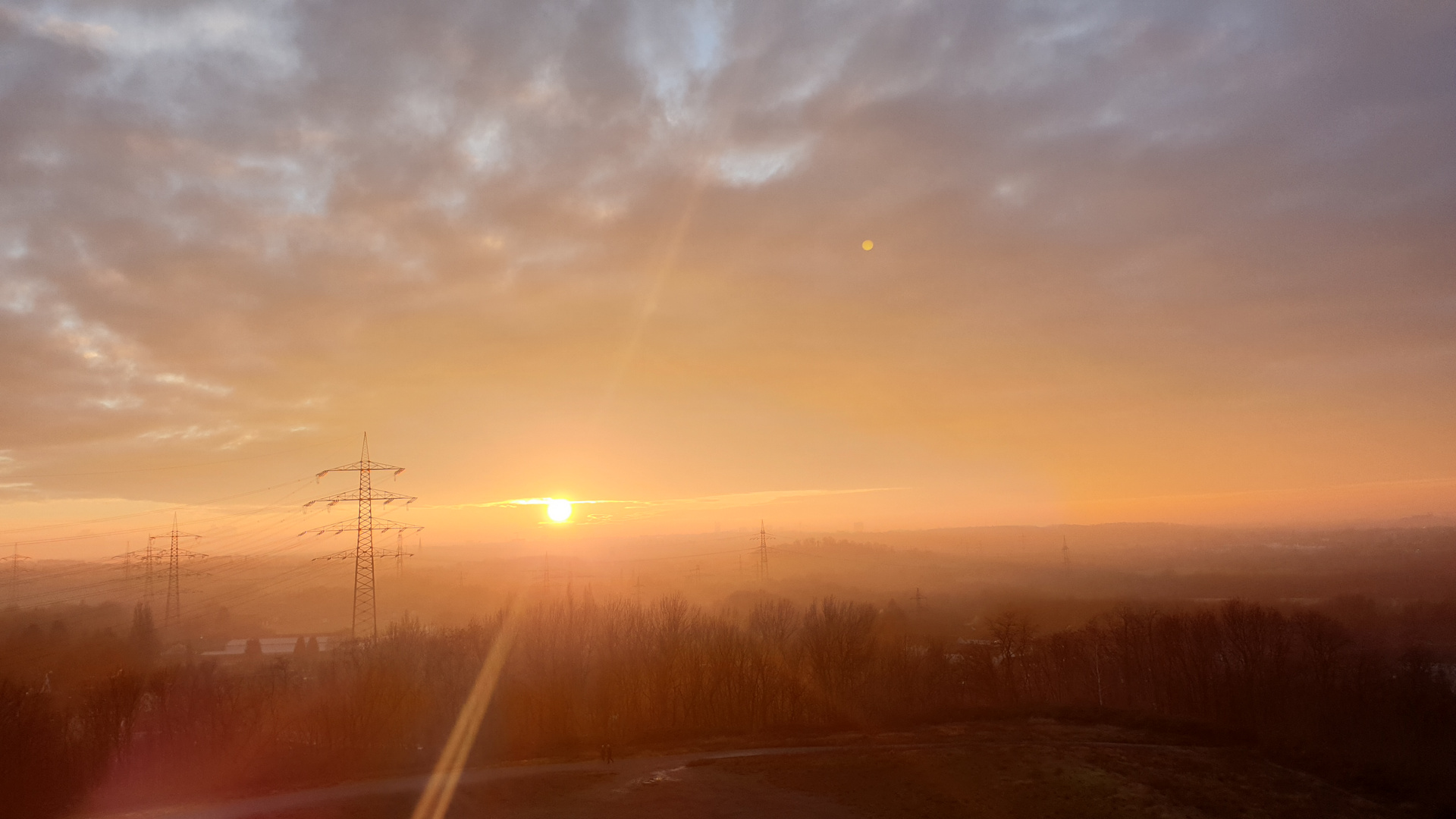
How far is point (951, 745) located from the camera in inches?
1617

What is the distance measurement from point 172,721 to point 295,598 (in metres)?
98.1

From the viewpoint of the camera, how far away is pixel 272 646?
10394cm

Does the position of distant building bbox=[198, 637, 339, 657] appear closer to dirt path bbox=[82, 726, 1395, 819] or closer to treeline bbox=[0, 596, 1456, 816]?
treeline bbox=[0, 596, 1456, 816]

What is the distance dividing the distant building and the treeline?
8.86 meters

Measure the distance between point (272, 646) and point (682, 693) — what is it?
218 ft

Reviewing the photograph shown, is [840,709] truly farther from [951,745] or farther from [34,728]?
[34,728]

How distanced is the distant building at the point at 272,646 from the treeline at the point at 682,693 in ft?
29.1

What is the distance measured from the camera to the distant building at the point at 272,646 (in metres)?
92.8

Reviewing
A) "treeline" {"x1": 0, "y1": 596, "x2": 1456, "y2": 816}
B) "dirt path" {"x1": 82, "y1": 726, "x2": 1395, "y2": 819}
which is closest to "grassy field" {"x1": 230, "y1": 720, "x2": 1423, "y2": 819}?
"dirt path" {"x1": 82, "y1": 726, "x2": 1395, "y2": 819}

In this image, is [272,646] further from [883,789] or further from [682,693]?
[883,789]

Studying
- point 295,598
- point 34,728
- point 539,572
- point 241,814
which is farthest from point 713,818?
point 295,598

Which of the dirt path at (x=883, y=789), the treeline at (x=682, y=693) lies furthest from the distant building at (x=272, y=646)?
the dirt path at (x=883, y=789)

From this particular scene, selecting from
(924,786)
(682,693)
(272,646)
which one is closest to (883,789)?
(924,786)

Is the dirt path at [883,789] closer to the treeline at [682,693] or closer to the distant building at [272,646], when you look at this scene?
the treeline at [682,693]
